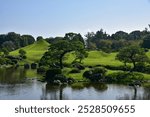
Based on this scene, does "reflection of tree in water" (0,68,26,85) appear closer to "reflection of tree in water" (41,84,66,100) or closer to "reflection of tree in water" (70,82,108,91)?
"reflection of tree in water" (41,84,66,100)

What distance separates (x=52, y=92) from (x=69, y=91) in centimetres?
181

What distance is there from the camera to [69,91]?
3550cm

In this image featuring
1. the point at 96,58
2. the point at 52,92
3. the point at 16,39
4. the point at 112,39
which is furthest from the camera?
the point at 112,39

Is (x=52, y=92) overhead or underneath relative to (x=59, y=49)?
underneath

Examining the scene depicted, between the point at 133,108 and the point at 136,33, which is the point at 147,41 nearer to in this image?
the point at 136,33

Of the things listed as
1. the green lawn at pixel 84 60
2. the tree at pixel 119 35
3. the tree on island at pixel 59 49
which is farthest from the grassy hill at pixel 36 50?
the tree at pixel 119 35

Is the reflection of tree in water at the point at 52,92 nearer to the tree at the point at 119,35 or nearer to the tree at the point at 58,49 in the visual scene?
the tree at the point at 58,49

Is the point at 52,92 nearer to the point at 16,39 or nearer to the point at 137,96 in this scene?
the point at 137,96

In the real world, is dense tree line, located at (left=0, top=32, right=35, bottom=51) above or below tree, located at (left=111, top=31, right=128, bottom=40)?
below

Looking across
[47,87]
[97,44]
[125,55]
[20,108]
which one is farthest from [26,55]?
[20,108]

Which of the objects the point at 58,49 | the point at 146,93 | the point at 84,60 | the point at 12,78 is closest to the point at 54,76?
the point at 12,78

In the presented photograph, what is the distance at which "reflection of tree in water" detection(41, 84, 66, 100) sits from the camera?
32.1 metres

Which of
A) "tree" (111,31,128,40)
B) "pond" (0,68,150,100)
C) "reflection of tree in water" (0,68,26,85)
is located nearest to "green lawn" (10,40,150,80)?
"pond" (0,68,150,100)

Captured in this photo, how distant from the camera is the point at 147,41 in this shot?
74.0 metres
